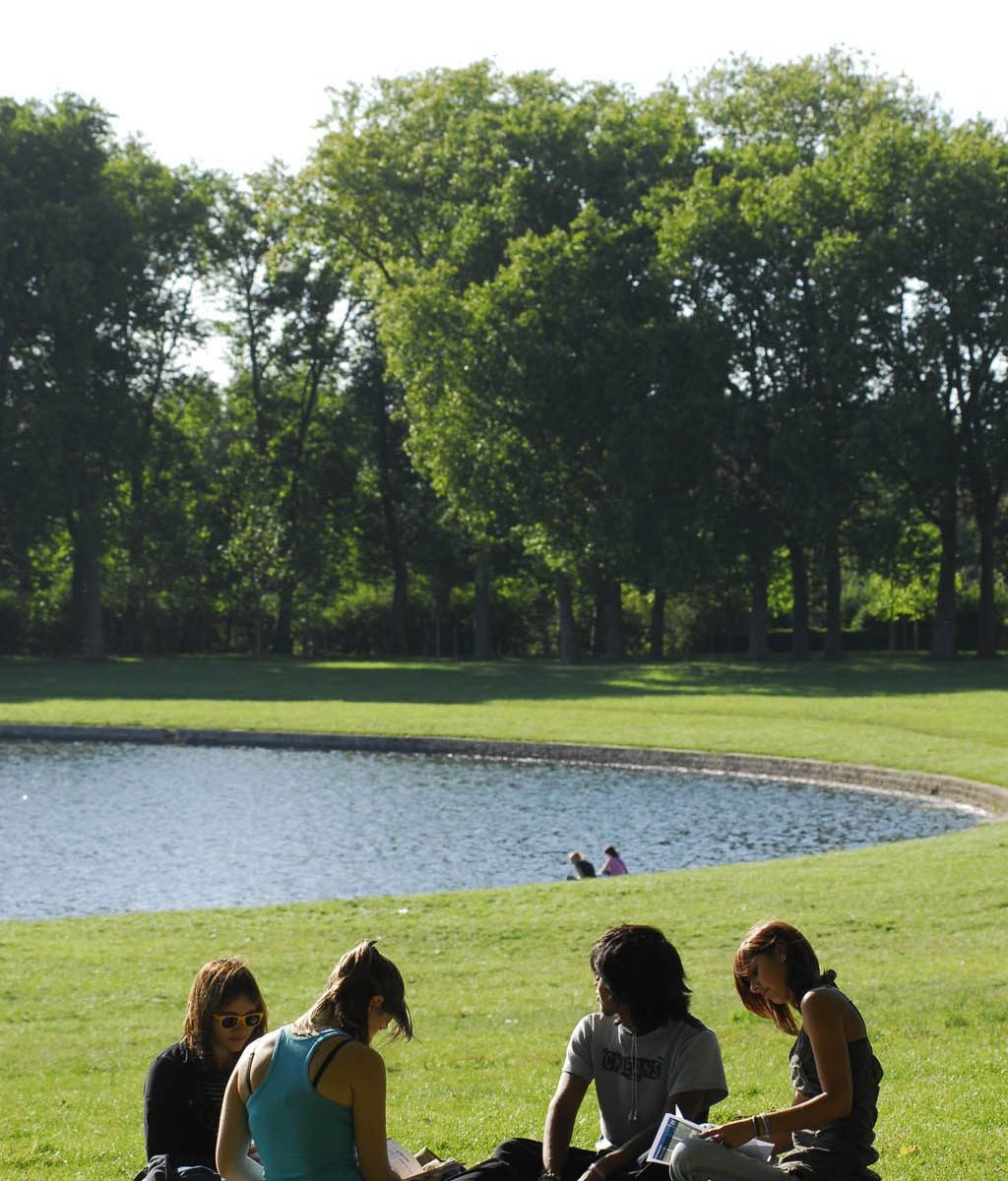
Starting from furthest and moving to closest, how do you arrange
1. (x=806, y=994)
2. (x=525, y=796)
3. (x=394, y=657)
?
(x=394, y=657) < (x=525, y=796) < (x=806, y=994)

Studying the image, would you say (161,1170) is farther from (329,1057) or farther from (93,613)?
(93,613)

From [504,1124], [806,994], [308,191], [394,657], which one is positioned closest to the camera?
[806,994]

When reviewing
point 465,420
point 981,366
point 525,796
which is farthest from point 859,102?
point 525,796

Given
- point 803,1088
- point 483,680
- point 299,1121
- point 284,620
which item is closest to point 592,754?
point 483,680

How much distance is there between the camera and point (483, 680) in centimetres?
5431

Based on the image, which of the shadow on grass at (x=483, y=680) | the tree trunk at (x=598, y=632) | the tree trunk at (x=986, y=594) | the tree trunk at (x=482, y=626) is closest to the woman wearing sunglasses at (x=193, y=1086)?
the shadow on grass at (x=483, y=680)

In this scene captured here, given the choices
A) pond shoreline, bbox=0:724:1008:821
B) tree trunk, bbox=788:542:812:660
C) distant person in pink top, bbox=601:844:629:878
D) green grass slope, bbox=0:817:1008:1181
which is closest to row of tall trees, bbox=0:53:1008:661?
tree trunk, bbox=788:542:812:660

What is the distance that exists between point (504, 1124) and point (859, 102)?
196ft

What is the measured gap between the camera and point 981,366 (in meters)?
56.0

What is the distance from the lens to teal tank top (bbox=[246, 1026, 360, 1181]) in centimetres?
503

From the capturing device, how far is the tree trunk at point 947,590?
57312 millimetres

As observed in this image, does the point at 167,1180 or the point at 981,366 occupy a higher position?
the point at 981,366

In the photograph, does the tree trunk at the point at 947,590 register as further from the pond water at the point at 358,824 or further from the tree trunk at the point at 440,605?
the pond water at the point at 358,824

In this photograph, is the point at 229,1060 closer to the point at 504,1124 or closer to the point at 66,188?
the point at 504,1124
